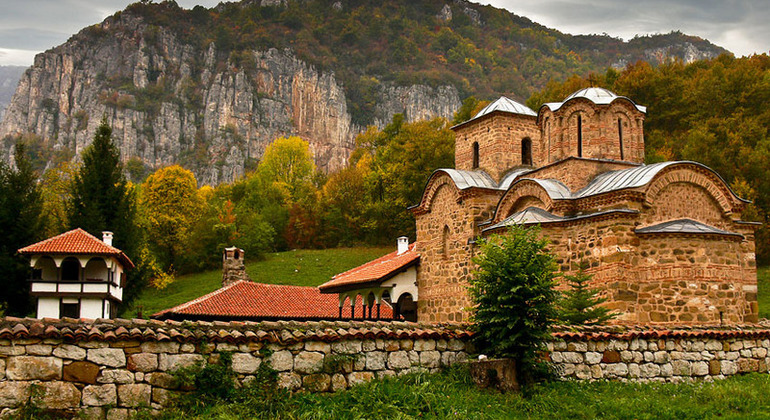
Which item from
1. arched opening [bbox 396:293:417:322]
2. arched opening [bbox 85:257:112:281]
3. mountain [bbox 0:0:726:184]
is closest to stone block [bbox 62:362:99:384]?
arched opening [bbox 396:293:417:322]

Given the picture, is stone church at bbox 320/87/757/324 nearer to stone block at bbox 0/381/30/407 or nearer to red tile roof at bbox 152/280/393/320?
red tile roof at bbox 152/280/393/320

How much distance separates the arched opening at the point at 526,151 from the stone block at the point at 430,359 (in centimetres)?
1363

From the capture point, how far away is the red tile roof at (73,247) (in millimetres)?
21500

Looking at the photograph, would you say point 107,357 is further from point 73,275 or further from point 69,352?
point 73,275

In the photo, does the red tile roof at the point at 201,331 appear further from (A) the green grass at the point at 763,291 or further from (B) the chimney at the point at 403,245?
(A) the green grass at the point at 763,291

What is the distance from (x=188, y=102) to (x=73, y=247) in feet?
293

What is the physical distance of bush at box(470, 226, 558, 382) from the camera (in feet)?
27.6

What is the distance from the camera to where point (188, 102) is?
4215 inches

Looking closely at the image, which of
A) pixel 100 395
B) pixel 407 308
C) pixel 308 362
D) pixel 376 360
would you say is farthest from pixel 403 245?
pixel 100 395

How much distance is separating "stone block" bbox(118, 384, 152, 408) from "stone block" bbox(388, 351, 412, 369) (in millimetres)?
2653

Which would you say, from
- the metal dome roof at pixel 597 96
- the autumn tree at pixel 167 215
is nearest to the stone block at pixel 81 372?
the metal dome roof at pixel 597 96

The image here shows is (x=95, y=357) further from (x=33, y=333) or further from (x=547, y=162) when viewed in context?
(x=547, y=162)

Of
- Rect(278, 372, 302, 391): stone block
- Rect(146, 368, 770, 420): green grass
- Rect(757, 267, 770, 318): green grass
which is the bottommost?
Rect(146, 368, 770, 420): green grass

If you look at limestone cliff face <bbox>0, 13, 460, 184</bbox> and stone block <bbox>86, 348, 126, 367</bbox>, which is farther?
limestone cliff face <bbox>0, 13, 460, 184</bbox>
